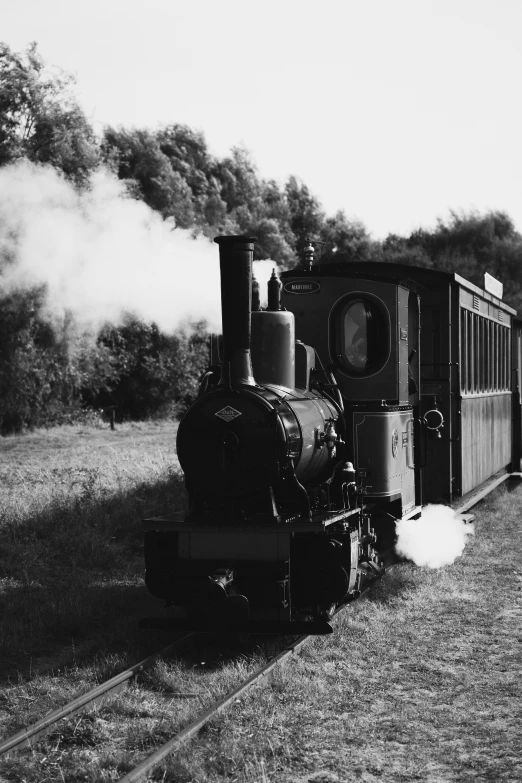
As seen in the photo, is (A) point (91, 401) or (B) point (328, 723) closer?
(B) point (328, 723)

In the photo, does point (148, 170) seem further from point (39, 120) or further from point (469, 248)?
point (469, 248)

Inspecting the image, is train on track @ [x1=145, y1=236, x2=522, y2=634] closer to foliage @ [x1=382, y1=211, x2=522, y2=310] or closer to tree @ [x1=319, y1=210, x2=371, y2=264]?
tree @ [x1=319, y1=210, x2=371, y2=264]

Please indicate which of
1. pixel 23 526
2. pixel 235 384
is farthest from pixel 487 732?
pixel 23 526

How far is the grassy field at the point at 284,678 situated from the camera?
4.71 meters

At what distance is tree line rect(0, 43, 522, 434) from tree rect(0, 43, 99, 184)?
0.08 feet

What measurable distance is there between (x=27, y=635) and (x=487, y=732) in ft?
11.8

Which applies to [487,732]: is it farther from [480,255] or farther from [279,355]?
[480,255]

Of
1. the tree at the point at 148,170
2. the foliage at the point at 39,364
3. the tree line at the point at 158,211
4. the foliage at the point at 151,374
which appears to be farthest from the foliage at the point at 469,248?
the foliage at the point at 39,364

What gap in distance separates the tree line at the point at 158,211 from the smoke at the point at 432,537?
164 inches

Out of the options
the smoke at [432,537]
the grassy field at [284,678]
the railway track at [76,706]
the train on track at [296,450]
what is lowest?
the grassy field at [284,678]

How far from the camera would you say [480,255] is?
5234 centimetres

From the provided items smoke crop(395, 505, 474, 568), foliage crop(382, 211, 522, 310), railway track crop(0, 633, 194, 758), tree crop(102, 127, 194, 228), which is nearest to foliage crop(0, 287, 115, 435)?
tree crop(102, 127, 194, 228)

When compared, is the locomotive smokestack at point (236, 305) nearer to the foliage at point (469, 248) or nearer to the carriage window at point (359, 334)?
the carriage window at point (359, 334)

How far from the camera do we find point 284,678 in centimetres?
600
